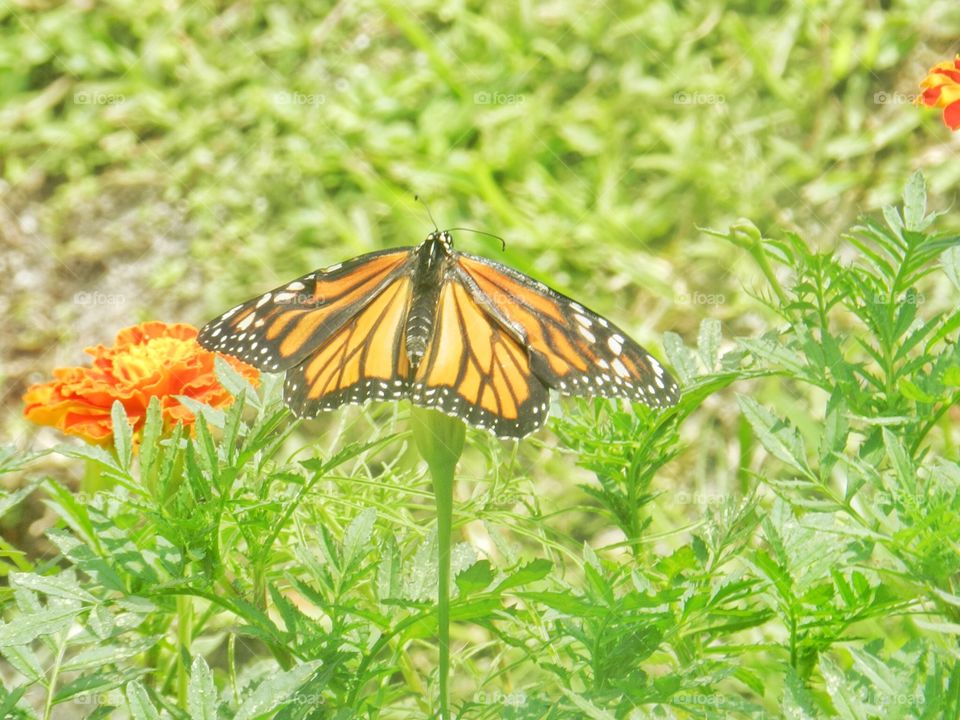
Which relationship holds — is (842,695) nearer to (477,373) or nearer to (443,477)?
(443,477)

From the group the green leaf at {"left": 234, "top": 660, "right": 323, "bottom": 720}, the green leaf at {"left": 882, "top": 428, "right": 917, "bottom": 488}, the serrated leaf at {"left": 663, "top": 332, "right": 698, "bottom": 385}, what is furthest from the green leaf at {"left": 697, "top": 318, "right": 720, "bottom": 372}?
the green leaf at {"left": 234, "top": 660, "right": 323, "bottom": 720}

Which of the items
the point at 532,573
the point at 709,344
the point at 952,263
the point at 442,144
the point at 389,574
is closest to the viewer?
the point at 532,573

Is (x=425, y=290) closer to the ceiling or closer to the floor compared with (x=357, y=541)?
closer to the ceiling

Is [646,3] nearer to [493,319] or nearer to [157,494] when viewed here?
[493,319]

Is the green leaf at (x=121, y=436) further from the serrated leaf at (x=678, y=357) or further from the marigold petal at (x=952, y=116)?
the marigold petal at (x=952, y=116)

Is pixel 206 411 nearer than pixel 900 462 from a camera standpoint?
No

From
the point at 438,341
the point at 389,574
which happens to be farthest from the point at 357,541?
the point at 438,341

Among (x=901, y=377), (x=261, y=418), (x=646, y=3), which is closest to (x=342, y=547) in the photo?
(x=261, y=418)
